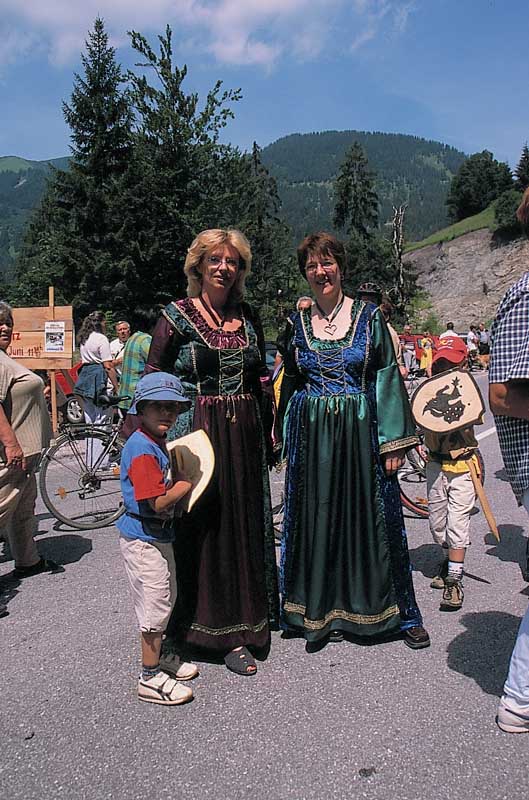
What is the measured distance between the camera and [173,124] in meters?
21.5

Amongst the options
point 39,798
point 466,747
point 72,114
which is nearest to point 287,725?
point 466,747

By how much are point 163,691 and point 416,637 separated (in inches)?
52.1

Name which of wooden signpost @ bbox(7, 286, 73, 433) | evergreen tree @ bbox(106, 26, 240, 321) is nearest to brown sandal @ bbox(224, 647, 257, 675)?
wooden signpost @ bbox(7, 286, 73, 433)

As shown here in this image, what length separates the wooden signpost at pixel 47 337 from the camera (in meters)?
9.48

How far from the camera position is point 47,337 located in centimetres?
950

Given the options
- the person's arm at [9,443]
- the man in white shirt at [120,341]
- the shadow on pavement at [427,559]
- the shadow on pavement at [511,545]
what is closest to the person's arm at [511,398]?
the shadow on pavement at [427,559]

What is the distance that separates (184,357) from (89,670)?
5.23 ft

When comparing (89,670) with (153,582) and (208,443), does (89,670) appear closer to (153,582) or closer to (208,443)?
(153,582)

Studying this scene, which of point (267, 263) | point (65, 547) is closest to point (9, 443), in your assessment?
point (65, 547)

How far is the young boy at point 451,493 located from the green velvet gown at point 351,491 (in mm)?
601

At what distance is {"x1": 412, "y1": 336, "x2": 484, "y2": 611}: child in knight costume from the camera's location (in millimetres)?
4020

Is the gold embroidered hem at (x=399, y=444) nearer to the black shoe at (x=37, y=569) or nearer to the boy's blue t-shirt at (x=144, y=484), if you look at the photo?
the boy's blue t-shirt at (x=144, y=484)

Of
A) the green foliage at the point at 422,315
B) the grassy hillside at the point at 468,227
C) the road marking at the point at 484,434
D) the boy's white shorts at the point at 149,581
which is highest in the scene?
the grassy hillside at the point at 468,227

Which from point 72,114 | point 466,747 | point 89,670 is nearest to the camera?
point 466,747
